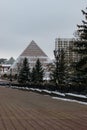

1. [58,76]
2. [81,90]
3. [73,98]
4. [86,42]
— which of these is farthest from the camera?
[58,76]

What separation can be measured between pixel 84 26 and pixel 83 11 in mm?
1958

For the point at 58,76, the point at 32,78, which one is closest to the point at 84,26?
the point at 58,76

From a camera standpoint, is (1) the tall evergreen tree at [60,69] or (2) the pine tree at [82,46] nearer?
(2) the pine tree at [82,46]

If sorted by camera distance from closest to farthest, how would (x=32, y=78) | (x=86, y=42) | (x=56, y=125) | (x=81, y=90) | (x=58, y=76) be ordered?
(x=56, y=125) → (x=81, y=90) → (x=86, y=42) → (x=58, y=76) → (x=32, y=78)

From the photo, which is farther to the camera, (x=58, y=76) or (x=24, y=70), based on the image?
(x=24, y=70)

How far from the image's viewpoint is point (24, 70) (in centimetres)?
13738

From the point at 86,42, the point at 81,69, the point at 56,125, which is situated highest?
the point at 86,42

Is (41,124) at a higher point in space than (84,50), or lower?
lower

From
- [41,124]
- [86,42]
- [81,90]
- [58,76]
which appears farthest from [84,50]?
[41,124]

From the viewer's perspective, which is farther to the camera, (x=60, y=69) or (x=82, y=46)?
(x=60, y=69)

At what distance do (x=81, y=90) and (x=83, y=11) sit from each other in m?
22.0

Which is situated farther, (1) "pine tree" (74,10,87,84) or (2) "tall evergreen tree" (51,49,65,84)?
(2) "tall evergreen tree" (51,49,65,84)

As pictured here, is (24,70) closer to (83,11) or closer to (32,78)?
(32,78)

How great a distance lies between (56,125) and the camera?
40.3 ft
